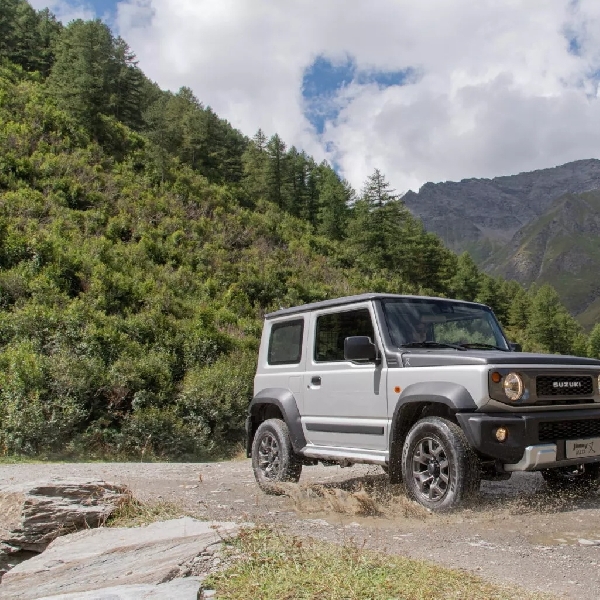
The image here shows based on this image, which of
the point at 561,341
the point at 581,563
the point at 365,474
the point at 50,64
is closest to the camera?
the point at 581,563

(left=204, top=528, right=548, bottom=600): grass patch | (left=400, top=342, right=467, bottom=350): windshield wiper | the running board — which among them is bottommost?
(left=204, top=528, right=548, bottom=600): grass patch

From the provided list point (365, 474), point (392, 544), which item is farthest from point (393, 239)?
point (392, 544)

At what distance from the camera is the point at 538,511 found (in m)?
5.57

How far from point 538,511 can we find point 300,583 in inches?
124

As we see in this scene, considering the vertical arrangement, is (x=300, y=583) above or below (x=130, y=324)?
below

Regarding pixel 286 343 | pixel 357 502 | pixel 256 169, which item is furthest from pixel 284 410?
pixel 256 169

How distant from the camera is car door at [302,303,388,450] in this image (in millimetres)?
6156

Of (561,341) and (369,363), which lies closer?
(369,363)

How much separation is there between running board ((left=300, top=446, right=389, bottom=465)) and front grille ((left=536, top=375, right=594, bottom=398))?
1584 mm

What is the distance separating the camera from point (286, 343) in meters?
7.69

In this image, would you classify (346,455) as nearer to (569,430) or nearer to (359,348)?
(359,348)

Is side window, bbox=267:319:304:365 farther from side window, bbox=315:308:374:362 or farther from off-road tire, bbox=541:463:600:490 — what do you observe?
off-road tire, bbox=541:463:600:490

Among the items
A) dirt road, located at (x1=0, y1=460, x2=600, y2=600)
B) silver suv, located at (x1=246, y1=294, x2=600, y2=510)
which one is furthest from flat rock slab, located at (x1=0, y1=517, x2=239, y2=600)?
silver suv, located at (x1=246, y1=294, x2=600, y2=510)

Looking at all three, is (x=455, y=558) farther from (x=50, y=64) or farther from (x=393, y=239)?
(x=50, y=64)
